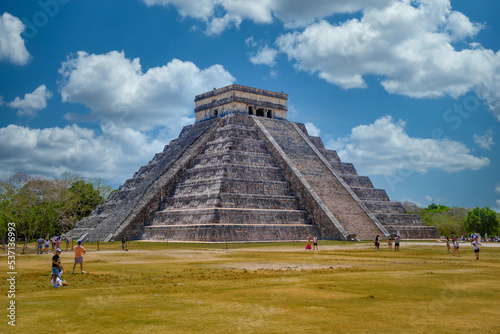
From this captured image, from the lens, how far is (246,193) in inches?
1378

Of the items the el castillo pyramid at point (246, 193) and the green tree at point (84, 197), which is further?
the green tree at point (84, 197)

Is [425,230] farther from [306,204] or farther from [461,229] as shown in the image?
[461,229]

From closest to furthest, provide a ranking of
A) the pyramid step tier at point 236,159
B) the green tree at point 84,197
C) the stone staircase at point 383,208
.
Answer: the pyramid step tier at point 236,159 < the stone staircase at point 383,208 < the green tree at point 84,197

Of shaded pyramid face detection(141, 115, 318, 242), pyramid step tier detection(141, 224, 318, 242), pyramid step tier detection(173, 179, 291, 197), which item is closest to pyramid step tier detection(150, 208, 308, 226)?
shaded pyramid face detection(141, 115, 318, 242)

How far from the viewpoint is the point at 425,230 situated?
39594mm

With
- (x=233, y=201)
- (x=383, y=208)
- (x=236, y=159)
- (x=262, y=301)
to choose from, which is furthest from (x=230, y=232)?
(x=262, y=301)

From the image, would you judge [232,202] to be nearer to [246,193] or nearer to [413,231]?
[246,193]

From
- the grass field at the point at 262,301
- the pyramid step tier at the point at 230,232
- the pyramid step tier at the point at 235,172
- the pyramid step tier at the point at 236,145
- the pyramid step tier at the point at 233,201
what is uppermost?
the pyramid step tier at the point at 236,145

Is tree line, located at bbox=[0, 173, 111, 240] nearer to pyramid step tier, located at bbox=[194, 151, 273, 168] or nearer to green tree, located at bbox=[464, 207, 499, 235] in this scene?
pyramid step tier, located at bbox=[194, 151, 273, 168]

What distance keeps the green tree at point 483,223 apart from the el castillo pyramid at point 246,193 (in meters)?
25.4

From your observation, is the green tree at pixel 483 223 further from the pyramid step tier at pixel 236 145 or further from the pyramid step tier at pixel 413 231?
the pyramid step tier at pixel 236 145

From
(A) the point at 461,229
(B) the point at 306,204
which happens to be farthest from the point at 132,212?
(A) the point at 461,229

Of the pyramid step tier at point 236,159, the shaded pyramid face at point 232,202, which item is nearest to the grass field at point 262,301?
the shaded pyramid face at point 232,202

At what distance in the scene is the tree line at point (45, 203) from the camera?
3238 centimetres
